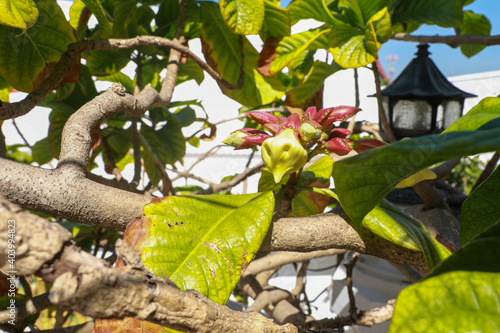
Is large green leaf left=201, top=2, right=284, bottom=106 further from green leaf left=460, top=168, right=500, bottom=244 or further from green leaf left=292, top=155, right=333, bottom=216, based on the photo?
green leaf left=460, top=168, right=500, bottom=244

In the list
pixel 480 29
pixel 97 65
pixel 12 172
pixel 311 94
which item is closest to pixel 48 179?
pixel 12 172

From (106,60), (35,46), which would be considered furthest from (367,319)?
(106,60)

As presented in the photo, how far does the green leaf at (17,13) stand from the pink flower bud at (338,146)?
17.4 inches

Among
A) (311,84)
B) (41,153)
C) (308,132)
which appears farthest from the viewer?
(41,153)

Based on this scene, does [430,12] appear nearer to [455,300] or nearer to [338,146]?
[338,146]

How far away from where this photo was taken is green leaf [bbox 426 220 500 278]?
0.80 feet

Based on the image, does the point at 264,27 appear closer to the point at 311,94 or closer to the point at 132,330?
the point at 311,94

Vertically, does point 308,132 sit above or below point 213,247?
above

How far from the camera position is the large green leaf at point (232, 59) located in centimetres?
98

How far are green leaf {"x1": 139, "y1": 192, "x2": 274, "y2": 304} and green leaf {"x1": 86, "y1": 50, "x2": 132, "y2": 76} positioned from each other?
0.78 meters

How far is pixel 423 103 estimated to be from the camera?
1.27 metres

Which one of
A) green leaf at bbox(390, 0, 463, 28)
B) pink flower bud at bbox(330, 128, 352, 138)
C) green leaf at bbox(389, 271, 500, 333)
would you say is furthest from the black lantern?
green leaf at bbox(389, 271, 500, 333)

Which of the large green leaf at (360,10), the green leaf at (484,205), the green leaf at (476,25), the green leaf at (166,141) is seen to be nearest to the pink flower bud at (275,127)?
the green leaf at (484,205)

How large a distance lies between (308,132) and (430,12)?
2.06ft
